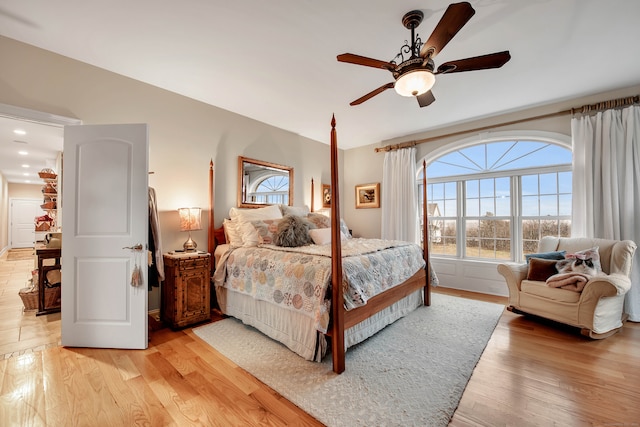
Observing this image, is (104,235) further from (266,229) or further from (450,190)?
(450,190)

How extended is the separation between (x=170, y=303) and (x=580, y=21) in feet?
14.6

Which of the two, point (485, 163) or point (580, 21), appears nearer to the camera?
point (580, 21)

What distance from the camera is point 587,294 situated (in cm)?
250

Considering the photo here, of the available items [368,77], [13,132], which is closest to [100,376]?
[368,77]

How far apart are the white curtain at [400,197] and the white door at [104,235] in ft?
12.7

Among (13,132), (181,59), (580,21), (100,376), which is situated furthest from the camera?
(13,132)

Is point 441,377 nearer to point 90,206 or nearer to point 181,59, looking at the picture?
point 90,206

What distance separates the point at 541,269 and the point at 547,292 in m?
0.30

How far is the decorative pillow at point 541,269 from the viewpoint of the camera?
291 centimetres

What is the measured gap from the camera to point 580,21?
6.78 ft

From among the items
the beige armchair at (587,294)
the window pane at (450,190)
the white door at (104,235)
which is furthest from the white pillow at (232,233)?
the window pane at (450,190)

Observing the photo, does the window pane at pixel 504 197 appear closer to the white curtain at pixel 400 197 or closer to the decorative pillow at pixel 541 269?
the white curtain at pixel 400 197

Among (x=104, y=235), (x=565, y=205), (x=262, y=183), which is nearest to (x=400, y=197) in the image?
(x=565, y=205)

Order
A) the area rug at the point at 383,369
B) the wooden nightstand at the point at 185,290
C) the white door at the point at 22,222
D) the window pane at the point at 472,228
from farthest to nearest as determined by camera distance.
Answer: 1. the white door at the point at 22,222
2. the window pane at the point at 472,228
3. the wooden nightstand at the point at 185,290
4. the area rug at the point at 383,369
